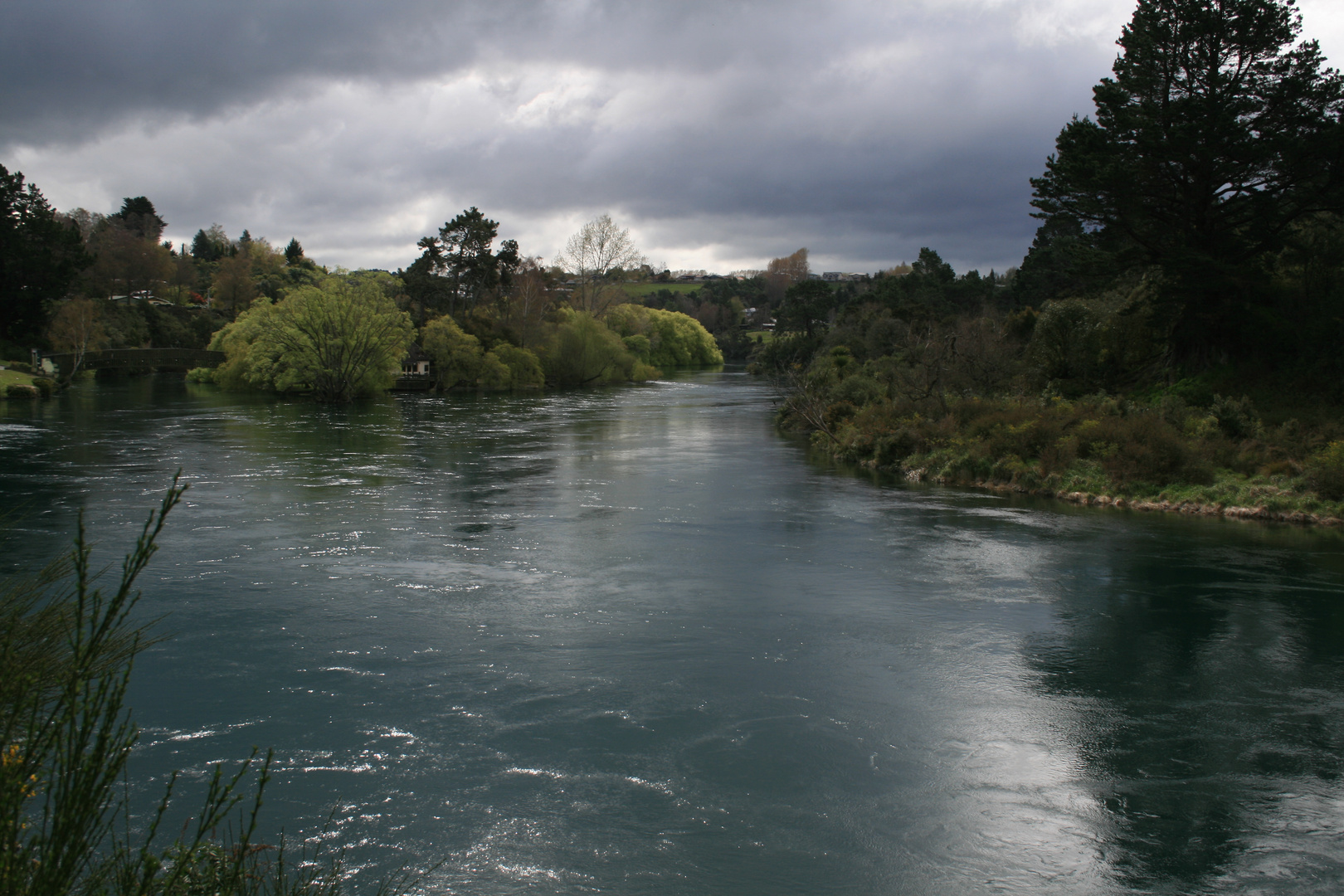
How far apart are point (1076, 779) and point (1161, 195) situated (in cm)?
2455

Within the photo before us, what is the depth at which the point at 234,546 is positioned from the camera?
52.6 feet

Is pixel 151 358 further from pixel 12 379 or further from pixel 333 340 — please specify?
pixel 333 340

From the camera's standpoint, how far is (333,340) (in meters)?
52.5

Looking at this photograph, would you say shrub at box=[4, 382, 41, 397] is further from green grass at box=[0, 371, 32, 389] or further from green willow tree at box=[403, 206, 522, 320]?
green willow tree at box=[403, 206, 522, 320]

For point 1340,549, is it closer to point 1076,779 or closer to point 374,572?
point 1076,779

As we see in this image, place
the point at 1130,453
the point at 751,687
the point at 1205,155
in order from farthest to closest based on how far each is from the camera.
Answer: the point at 1205,155 < the point at 1130,453 < the point at 751,687

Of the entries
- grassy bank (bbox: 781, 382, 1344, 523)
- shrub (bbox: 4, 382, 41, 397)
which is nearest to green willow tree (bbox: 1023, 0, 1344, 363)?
grassy bank (bbox: 781, 382, 1344, 523)

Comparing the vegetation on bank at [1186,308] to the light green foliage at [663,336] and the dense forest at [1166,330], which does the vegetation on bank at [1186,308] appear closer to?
the dense forest at [1166,330]

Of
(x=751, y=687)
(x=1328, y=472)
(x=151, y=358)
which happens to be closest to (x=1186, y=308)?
(x=1328, y=472)

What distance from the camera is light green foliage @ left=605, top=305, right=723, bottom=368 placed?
9306 cm

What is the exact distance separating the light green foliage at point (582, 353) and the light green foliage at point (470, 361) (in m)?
3.85

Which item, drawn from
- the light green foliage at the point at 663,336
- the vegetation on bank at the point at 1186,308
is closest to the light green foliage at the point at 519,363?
the light green foliage at the point at 663,336

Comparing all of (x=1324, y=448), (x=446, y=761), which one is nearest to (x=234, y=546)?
(x=446, y=761)

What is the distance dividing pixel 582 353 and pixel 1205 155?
53.2 metres
